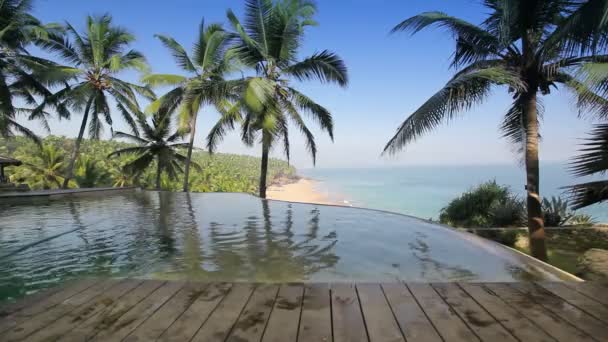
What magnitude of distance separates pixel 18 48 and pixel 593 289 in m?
18.1

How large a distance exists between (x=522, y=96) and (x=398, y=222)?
3.60 metres

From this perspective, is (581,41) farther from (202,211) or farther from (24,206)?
(24,206)

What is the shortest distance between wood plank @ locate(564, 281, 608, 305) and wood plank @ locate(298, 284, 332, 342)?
1782 millimetres

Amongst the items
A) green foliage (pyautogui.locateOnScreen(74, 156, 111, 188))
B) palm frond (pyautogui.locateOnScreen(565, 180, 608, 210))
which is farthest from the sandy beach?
palm frond (pyautogui.locateOnScreen(565, 180, 608, 210))

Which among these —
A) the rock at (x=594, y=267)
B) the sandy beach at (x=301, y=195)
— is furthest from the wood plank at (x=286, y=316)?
the sandy beach at (x=301, y=195)

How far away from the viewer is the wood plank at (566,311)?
1.87 m

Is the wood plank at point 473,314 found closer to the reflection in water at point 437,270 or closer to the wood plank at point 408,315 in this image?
the wood plank at point 408,315

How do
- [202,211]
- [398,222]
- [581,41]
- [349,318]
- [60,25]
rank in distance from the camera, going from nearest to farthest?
[349,318]
[581,41]
[398,222]
[202,211]
[60,25]

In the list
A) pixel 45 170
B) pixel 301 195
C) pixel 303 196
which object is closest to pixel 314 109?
pixel 45 170

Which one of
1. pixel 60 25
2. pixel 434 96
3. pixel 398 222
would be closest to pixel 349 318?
pixel 434 96

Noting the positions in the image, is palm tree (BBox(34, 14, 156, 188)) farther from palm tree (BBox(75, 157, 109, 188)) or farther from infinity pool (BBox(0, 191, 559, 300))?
infinity pool (BBox(0, 191, 559, 300))

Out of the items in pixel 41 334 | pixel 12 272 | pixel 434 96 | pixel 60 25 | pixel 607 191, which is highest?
pixel 60 25

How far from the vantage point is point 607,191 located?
13.7 ft

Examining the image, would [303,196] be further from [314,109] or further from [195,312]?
[195,312]
